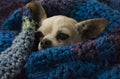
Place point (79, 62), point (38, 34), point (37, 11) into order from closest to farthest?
point (79, 62)
point (38, 34)
point (37, 11)

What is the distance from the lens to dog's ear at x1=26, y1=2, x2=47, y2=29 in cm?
133

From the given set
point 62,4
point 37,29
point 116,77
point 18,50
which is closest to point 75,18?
point 62,4

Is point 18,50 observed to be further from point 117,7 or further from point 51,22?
point 117,7

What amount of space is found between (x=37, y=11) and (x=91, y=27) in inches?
10.0

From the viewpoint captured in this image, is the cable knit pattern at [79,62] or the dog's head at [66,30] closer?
the cable knit pattern at [79,62]

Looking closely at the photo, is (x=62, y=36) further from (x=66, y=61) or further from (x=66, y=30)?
(x=66, y=61)

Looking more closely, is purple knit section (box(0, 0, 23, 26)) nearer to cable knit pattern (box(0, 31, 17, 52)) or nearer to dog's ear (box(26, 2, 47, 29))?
dog's ear (box(26, 2, 47, 29))

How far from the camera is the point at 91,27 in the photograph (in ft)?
4.34

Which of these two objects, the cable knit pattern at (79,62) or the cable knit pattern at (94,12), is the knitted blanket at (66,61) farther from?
the cable knit pattern at (94,12)

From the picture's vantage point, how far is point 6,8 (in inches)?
65.1

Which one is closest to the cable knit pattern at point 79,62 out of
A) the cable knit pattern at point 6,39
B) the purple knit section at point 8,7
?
the cable knit pattern at point 6,39

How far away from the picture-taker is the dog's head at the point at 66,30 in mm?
1257

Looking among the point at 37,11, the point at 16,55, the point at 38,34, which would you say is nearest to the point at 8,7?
the point at 37,11

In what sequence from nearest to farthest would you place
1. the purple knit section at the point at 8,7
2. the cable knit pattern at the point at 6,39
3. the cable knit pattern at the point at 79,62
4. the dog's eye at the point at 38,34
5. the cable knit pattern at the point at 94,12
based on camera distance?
the cable knit pattern at the point at 79,62, the cable knit pattern at the point at 6,39, the dog's eye at the point at 38,34, the cable knit pattern at the point at 94,12, the purple knit section at the point at 8,7
